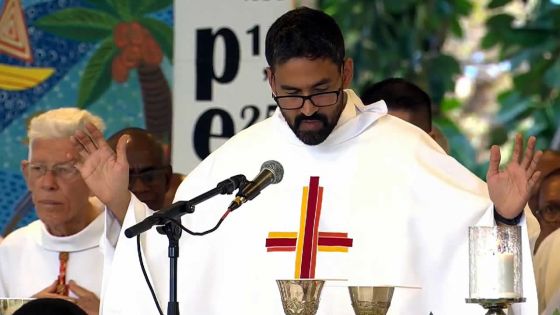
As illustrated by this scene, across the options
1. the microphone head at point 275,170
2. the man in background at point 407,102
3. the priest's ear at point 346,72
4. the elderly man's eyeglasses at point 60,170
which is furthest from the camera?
the man in background at point 407,102

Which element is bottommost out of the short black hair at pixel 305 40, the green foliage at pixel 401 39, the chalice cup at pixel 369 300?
the chalice cup at pixel 369 300

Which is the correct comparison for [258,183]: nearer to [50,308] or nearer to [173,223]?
[173,223]

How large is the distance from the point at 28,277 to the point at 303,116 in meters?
2.56

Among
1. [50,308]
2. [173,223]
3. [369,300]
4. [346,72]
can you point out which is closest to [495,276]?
[369,300]

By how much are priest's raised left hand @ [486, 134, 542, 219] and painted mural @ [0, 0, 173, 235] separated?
3954mm

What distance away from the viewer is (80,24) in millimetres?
10547

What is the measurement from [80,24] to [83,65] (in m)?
0.26

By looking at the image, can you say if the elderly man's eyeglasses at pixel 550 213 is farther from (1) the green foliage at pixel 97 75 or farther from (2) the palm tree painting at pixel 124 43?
(1) the green foliage at pixel 97 75

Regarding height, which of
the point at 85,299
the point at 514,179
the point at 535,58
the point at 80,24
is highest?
the point at 535,58

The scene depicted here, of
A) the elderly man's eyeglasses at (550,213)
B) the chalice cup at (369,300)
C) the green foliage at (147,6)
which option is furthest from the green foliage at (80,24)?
the chalice cup at (369,300)

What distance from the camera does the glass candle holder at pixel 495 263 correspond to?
5957 millimetres

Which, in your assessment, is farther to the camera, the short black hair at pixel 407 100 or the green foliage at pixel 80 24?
the green foliage at pixel 80 24

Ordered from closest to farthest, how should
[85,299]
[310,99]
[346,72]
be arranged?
1. [310,99]
2. [346,72]
3. [85,299]

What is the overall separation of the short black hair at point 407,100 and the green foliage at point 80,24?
2162 millimetres
